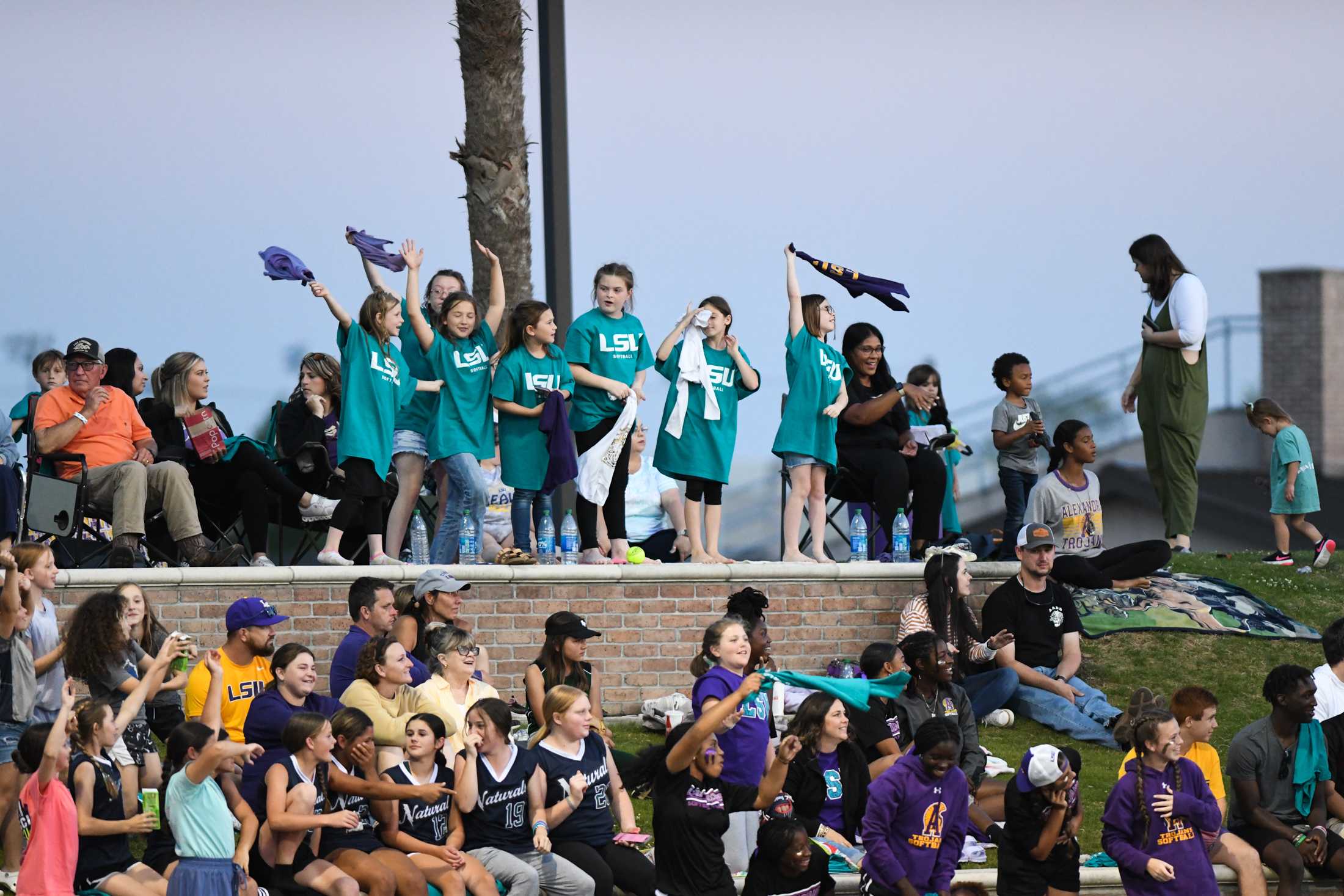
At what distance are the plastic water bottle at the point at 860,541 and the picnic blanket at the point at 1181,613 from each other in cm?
150

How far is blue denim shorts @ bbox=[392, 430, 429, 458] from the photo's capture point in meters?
12.5

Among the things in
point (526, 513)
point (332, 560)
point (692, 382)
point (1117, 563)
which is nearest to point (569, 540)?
Answer: point (526, 513)

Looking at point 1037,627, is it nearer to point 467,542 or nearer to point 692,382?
point 692,382

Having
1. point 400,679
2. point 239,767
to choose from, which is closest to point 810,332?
point 400,679

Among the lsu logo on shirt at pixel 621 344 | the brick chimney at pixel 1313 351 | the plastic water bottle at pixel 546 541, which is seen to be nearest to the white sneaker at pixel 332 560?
the plastic water bottle at pixel 546 541

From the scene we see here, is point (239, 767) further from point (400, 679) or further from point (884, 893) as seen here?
point (884, 893)

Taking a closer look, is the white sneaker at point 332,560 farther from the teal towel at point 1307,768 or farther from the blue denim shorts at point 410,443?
the teal towel at point 1307,768

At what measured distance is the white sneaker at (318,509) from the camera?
12.9 meters

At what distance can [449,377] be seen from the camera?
1241cm

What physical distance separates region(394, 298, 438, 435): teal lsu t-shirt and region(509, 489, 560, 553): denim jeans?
29.7 inches

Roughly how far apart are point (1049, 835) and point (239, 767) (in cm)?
364

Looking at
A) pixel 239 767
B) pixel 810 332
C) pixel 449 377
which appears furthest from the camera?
pixel 810 332

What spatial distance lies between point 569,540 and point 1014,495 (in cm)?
367

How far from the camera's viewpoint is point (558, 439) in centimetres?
1240
